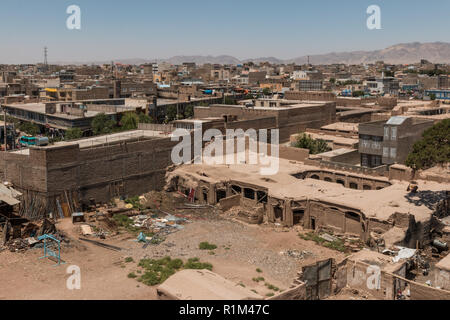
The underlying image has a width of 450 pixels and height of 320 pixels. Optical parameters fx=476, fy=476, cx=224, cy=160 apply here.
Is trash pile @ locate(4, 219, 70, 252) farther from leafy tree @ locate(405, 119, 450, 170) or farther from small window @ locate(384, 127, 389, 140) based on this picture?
small window @ locate(384, 127, 389, 140)

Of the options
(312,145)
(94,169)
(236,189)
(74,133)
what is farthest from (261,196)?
(74,133)

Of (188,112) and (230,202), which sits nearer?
(230,202)

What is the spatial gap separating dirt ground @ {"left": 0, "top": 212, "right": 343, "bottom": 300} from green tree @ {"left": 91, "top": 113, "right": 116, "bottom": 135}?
1011 inches

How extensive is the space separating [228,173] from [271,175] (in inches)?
146

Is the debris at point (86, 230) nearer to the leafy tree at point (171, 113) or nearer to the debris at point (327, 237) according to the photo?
the debris at point (327, 237)

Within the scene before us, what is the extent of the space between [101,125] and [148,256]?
33441mm

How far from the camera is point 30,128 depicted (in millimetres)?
61406

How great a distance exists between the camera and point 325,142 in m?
48.1

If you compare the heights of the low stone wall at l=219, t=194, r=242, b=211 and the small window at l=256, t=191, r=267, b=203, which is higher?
the small window at l=256, t=191, r=267, b=203

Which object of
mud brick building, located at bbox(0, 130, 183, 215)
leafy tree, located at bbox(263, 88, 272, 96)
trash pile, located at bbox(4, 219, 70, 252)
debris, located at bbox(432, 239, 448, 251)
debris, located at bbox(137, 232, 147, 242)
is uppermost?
leafy tree, located at bbox(263, 88, 272, 96)

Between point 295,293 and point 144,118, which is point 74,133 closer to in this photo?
point 144,118

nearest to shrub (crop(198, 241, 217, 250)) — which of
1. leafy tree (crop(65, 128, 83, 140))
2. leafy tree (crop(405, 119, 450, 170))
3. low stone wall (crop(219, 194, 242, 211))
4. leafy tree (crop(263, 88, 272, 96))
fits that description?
low stone wall (crop(219, 194, 242, 211))

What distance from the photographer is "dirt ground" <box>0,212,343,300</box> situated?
21.6 metres
